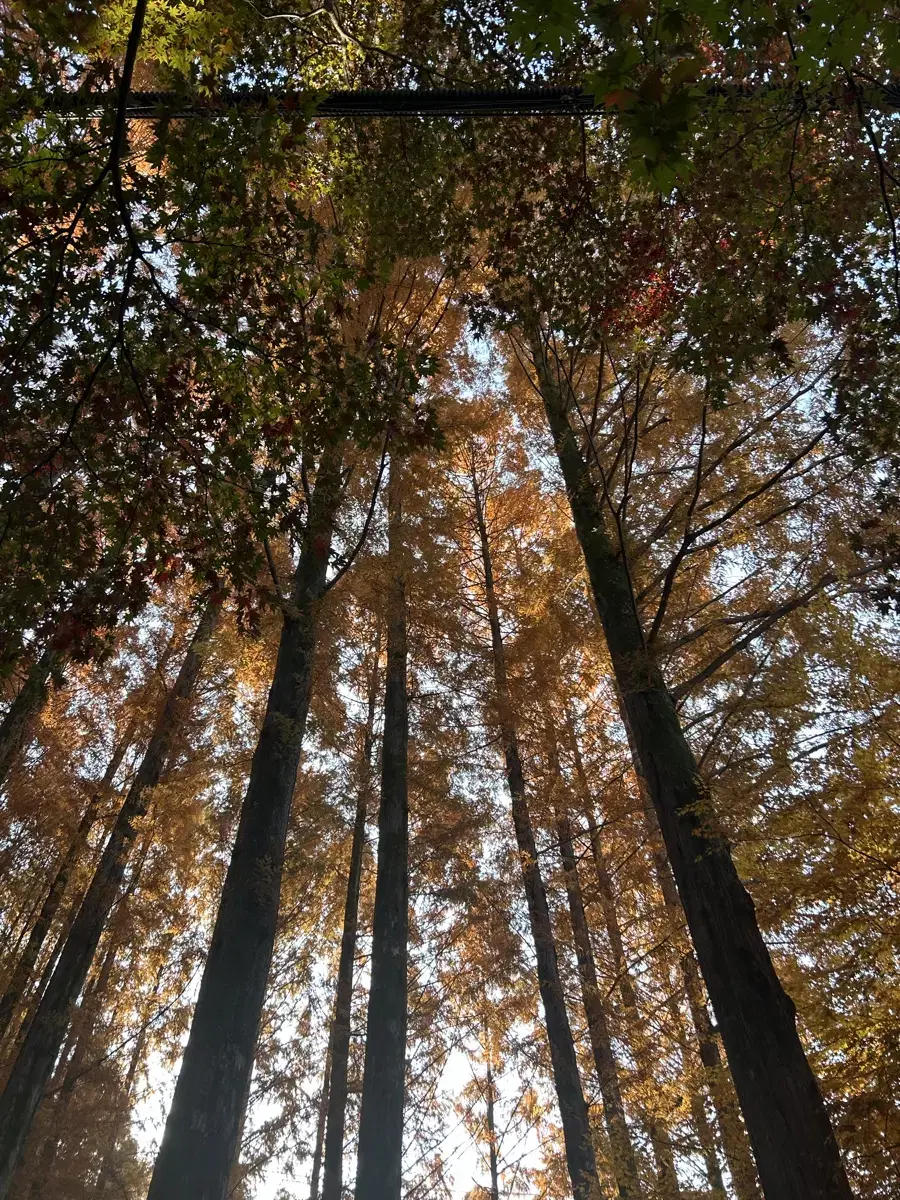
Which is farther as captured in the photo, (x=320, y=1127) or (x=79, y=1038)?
(x=320, y=1127)

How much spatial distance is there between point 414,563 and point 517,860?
4.18m

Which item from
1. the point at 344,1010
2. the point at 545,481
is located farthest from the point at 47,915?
the point at 545,481

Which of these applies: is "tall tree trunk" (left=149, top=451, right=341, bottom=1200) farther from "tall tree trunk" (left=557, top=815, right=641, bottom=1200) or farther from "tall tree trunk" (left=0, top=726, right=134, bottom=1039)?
"tall tree trunk" (left=0, top=726, right=134, bottom=1039)

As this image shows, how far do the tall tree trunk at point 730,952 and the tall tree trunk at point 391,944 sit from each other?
14.5 feet

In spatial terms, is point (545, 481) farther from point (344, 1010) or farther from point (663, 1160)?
point (344, 1010)

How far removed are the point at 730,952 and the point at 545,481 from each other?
7.35 meters

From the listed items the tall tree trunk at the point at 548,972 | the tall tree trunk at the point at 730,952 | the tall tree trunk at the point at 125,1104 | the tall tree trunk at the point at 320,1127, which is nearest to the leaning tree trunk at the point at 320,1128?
the tall tree trunk at the point at 320,1127

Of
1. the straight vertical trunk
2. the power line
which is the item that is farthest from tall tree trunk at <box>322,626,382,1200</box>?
the power line

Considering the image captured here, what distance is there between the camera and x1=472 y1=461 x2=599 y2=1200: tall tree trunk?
7230 millimetres

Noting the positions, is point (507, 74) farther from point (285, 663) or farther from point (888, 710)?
point (285, 663)

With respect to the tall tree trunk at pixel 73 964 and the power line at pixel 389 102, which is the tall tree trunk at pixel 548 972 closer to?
the tall tree trunk at pixel 73 964

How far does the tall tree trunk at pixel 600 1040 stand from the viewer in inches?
229

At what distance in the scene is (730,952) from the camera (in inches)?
138

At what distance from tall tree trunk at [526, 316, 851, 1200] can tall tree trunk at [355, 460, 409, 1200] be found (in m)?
4.43
